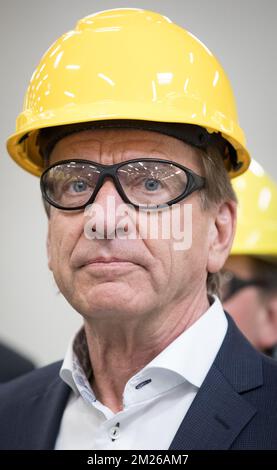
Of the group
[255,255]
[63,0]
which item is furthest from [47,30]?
[255,255]

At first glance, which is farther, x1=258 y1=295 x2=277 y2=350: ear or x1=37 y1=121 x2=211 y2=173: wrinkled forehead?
x1=258 y1=295 x2=277 y2=350: ear

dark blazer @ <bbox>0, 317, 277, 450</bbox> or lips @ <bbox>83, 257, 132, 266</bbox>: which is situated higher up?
lips @ <bbox>83, 257, 132, 266</bbox>

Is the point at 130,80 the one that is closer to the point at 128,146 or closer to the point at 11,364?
the point at 128,146

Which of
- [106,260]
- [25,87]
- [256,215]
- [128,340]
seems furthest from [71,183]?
[25,87]

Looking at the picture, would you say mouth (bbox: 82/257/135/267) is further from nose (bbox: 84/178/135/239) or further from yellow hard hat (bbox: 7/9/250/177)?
yellow hard hat (bbox: 7/9/250/177)

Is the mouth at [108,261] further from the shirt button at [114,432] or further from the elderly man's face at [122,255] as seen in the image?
the shirt button at [114,432]

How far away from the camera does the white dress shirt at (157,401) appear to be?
2201mm

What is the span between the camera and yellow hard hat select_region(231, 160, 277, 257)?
3818mm

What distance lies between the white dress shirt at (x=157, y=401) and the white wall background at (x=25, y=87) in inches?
104

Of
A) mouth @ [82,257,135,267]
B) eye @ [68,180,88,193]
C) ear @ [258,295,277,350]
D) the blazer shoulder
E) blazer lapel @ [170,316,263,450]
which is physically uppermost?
eye @ [68,180,88,193]

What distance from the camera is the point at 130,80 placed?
2.26m

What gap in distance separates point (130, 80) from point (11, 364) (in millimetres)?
1967

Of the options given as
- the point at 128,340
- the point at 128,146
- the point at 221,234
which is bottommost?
the point at 128,340

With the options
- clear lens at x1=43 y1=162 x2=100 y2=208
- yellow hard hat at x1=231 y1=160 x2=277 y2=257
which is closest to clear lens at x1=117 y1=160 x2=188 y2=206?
clear lens at x1=43 y1=162 x2=100 y2=208
